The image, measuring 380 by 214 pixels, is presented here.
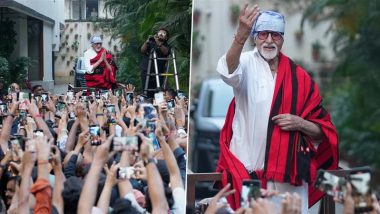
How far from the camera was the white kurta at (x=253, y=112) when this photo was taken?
11.0 ft

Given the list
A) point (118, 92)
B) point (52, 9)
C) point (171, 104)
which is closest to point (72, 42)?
point (52, 9)

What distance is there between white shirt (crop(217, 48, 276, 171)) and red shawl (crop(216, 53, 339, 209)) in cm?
3

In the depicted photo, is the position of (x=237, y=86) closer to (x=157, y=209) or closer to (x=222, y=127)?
(x=222, y=127)

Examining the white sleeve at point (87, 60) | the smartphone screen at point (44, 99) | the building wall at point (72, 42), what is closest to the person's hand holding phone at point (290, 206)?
the smartphone screen at point (44, 99)

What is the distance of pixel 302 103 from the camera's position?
131 inches

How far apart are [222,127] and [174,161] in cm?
42

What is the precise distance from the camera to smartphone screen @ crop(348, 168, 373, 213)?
2.88 m

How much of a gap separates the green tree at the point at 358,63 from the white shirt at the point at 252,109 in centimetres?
30

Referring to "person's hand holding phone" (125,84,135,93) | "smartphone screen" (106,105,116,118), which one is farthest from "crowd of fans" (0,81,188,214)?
"person's hand holding phone" (125,84,135,93)

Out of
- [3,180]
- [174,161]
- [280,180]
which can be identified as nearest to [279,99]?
[280,180]

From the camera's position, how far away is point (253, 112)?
3.36 meters

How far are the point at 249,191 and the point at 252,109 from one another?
0.47m

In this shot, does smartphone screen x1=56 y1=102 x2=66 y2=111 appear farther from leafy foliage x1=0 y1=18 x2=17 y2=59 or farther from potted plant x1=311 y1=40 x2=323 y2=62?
leafy foliage x1=0 y1=18 x2=17 y2=59

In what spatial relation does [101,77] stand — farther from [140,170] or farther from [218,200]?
[218,200]
